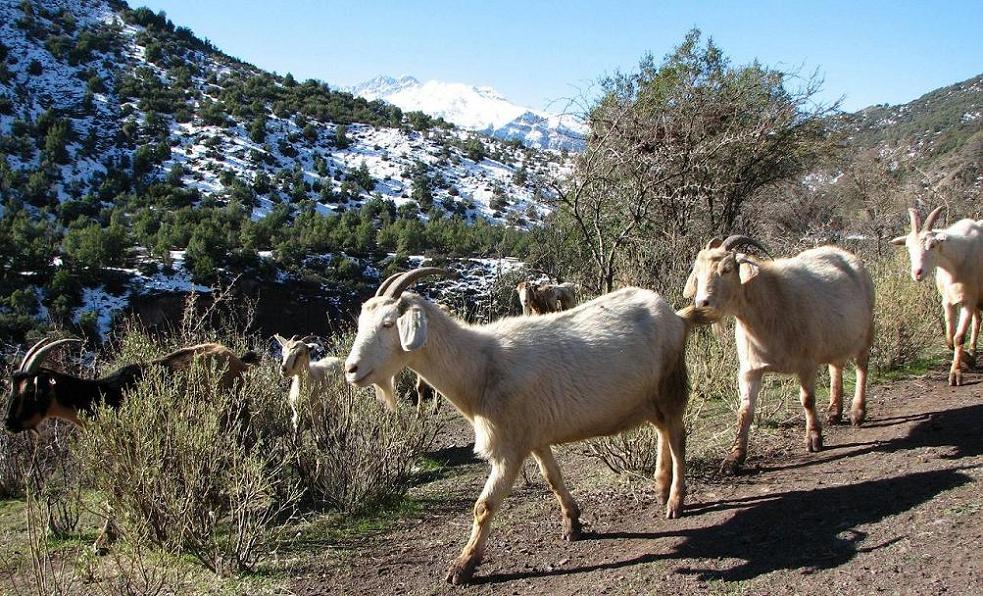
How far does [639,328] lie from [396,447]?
2440 millimetres

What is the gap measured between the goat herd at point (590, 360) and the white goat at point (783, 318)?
0.01m

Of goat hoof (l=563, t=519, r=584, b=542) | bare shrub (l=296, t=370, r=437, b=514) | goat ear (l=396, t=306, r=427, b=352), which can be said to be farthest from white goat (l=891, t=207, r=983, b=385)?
goat ear (l=396, t=306, r=427, b=352)

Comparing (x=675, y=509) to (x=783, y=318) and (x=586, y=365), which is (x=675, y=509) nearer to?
(x=586, y=365)

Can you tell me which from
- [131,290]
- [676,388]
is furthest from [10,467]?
[131,290]

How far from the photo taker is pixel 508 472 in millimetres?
4051

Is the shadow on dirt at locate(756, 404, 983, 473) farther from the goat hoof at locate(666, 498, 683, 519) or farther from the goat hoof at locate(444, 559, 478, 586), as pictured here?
the goat hoof at locate(444, 559, 478, 586)

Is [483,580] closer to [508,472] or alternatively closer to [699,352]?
[508,472]

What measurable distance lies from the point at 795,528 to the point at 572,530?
1.34m

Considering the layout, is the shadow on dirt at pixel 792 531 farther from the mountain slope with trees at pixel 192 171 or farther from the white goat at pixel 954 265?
the mountain slope with trees at pixel 192 171

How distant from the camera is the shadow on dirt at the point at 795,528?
3.67 metres

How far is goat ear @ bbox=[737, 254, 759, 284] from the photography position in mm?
5457

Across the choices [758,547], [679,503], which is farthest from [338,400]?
[758,547]

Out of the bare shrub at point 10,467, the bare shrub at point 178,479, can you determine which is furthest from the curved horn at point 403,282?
the bare shrub at point 10,467

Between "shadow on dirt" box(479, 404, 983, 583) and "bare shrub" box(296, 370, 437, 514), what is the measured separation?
1820 mm
